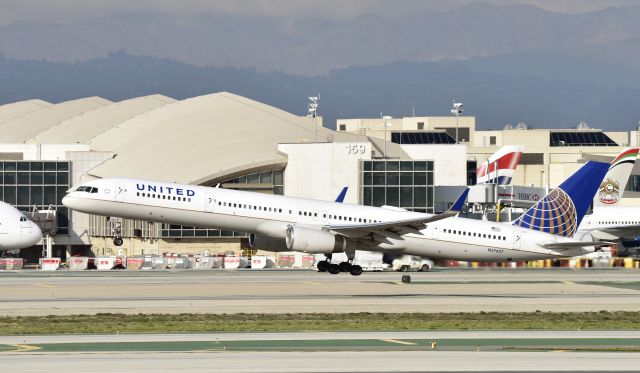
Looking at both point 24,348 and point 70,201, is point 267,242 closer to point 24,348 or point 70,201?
point 70,201

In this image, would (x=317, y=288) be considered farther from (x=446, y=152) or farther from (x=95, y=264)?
(x=446, y=152)

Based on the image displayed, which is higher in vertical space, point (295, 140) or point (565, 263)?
point (295, 140)

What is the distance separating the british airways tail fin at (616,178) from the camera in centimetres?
11631

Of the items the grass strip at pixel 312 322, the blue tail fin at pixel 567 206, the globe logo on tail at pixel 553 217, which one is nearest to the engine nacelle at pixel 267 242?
the blue tail fin at pixel 567 206

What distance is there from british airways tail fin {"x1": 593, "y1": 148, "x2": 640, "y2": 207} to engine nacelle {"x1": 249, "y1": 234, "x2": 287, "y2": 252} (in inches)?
1995

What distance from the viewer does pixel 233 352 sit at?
112 feet

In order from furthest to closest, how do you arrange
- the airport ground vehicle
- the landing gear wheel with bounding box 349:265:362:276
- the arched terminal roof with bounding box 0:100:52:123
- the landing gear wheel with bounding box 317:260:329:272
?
the arched terminal roof with bounding box 0:100:52:123 < the airport ground vehicle < the landing gear wheel with bounding box 317:260:329:272 < the landing gear wheel with bounding box 349:265:362:276

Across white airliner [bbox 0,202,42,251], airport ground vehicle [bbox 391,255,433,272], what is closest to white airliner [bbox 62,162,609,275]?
white airliner [bbox 0,202,42,251]

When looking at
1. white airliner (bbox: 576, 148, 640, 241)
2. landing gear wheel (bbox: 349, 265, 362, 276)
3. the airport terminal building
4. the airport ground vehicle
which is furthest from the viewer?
the airport terminal building

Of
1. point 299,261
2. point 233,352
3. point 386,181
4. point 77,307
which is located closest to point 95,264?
point 299,261

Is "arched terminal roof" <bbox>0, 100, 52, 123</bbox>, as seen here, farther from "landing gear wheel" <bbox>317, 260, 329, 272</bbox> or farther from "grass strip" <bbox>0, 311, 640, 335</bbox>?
"grass strip" <bbox>0, 311, 640, 335</bbox>

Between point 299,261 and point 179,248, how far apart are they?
84.1 feet

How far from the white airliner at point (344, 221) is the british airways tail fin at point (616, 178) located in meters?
41.1

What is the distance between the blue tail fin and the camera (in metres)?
71.7
